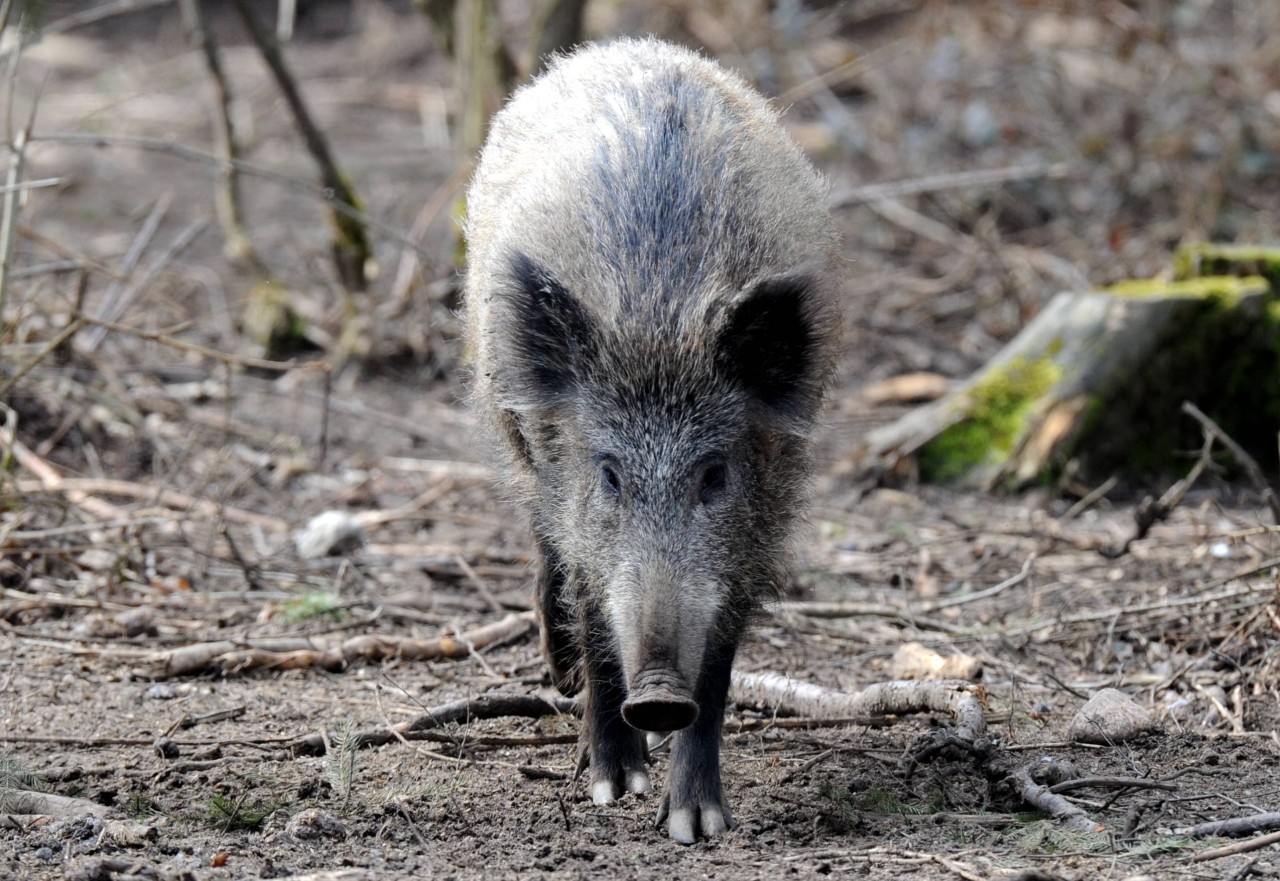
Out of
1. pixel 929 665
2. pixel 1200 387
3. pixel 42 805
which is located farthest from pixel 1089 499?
pixel 42 805

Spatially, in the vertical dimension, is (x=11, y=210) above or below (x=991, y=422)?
above

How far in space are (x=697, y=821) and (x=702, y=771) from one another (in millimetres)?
141

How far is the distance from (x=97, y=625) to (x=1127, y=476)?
16.2 feet

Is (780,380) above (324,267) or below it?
above

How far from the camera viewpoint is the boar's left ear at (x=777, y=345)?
3.71 meters

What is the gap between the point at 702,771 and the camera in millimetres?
3762

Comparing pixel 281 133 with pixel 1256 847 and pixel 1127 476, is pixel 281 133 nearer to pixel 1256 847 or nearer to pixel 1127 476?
pixel 1127 476

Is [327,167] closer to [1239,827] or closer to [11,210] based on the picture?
[11,210]

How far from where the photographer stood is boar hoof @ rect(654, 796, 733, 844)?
3.62 meters

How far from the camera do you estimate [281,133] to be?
13.6 meters

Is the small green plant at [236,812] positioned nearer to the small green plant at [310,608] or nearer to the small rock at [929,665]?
the small green plant at [310,608]

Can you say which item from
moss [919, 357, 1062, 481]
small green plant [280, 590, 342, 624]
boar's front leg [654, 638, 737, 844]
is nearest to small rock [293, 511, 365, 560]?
small green plant [280, 590, 342, 624]

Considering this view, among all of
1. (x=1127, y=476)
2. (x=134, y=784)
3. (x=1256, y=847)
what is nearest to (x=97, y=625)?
(x=134, y=784)

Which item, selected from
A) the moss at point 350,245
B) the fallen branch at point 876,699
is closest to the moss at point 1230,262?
the fallen branch at point 876,699
